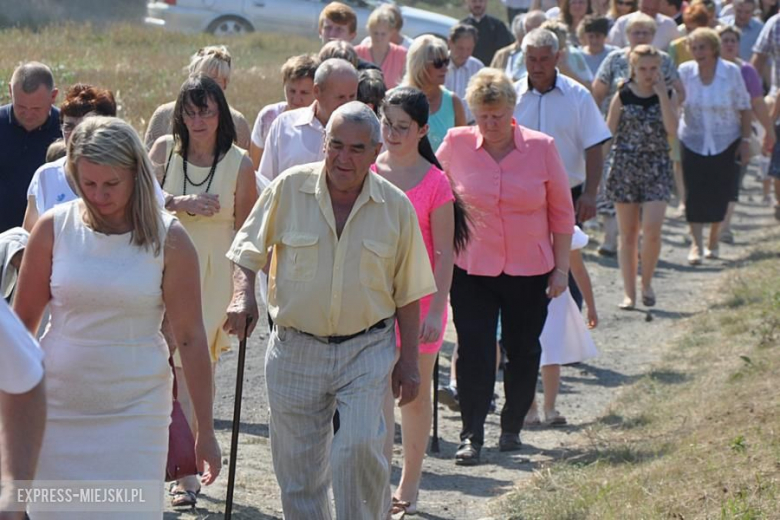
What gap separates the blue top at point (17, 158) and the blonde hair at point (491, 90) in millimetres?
2113

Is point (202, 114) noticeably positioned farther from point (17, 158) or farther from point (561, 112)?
point (561, 112)

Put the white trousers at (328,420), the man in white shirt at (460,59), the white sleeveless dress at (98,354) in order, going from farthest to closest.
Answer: the man in white shirt at (460,59) → the white trousers at (328,420) → the white sleeveless dress at (98,354)

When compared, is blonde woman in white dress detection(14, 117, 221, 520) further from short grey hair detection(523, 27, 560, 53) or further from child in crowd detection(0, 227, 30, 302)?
short grey hair detection(523, 27, 560, 53)

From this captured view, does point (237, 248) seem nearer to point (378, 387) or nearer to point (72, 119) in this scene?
point (378, 387)

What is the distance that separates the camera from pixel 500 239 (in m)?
7.92

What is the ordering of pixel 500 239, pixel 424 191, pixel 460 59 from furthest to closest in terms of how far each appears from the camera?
pixel 460 59, pixel 500 239, pixel 424 191

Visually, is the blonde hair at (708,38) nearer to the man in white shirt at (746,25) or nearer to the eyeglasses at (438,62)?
the man in white shirt at (746,25)

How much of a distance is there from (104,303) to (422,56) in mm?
4395

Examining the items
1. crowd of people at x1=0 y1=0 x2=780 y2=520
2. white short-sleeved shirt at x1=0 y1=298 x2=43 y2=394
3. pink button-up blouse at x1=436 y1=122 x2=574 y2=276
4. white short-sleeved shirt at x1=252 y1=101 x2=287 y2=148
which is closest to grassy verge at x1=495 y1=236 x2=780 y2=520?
crowd of people at x1=0 y1=0 x2=780 y2=520

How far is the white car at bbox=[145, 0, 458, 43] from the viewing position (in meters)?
23.3

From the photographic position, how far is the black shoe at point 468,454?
809cm

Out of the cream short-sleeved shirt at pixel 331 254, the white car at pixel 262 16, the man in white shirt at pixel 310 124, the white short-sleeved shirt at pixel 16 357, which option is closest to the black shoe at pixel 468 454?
the man in white shirt at pixel 310 124

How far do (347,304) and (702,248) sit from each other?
983 cm

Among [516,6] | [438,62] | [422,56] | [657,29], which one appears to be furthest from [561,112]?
[516,6]
